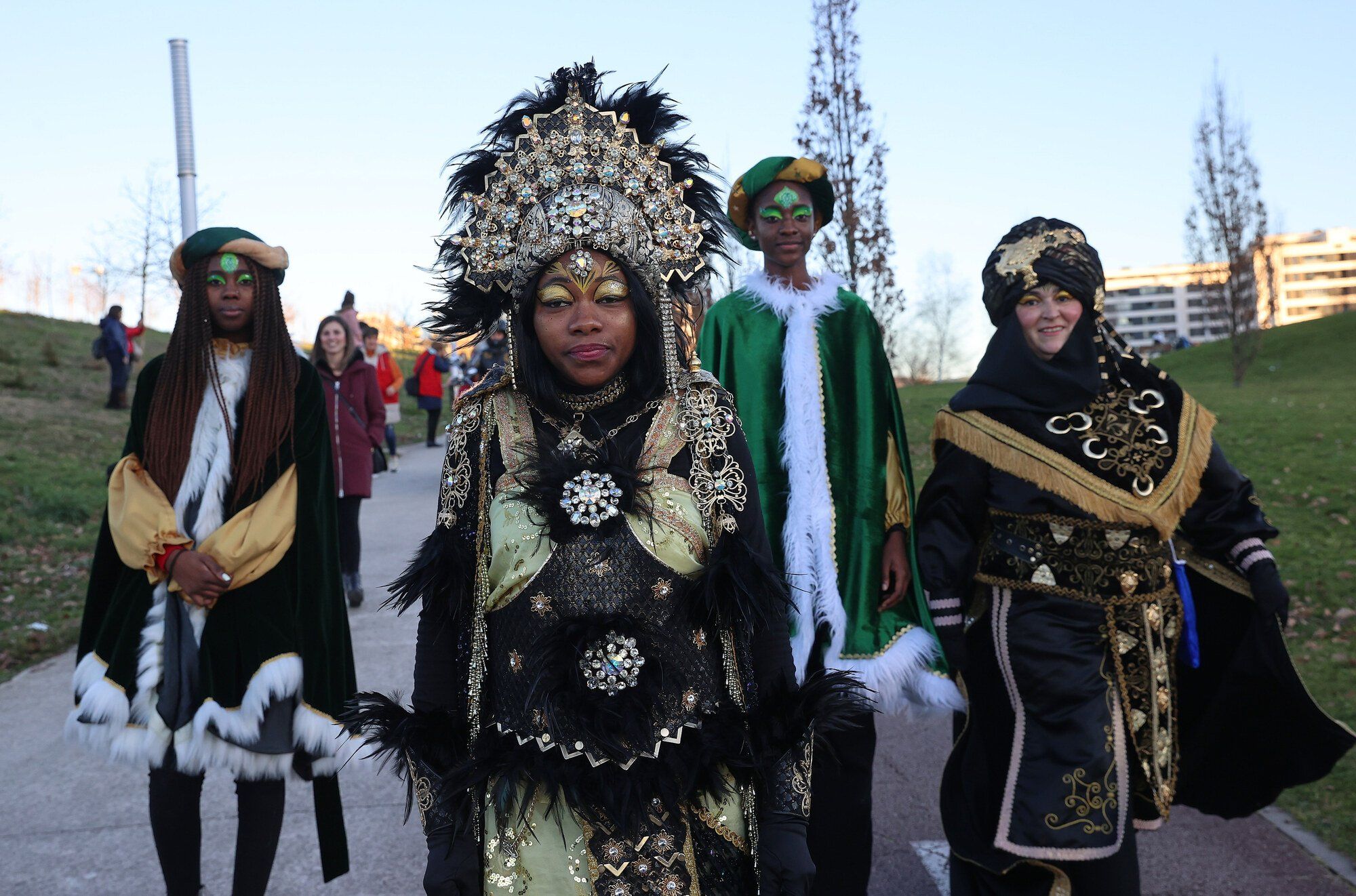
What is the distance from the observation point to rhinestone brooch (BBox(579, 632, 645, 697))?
6.75ft

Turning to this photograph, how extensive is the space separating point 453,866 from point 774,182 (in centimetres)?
275

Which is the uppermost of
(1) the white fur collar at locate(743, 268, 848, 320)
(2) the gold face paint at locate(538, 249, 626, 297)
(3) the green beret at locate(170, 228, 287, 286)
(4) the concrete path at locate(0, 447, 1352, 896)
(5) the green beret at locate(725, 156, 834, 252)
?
(5) the green beret at locate(725, 156, 834, 252)

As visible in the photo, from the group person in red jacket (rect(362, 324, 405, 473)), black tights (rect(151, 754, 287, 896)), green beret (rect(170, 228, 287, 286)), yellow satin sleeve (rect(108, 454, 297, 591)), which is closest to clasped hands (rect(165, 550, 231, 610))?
yellow satin sleeve (rect(108, 454, 297, 591))

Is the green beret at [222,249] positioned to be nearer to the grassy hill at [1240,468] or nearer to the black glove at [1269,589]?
the black glove at [1269,589]

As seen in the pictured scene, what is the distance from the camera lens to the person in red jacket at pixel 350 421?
306 inches

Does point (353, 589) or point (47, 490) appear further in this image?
point (47, 490)

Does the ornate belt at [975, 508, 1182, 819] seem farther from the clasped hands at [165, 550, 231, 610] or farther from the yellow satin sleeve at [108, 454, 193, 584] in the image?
the yellow satin sleeve at [108, 454, 193, 584]

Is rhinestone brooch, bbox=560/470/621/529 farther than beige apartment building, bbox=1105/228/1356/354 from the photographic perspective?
No

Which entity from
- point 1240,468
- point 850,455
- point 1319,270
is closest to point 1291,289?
point 1319,270

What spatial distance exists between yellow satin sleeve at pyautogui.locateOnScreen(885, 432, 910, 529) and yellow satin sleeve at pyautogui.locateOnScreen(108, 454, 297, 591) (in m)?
2.06

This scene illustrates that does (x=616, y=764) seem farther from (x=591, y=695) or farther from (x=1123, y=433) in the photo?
(x=1123, y=433)

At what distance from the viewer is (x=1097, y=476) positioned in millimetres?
3441

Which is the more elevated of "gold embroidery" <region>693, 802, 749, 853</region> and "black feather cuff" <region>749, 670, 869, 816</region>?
"black feather cuff" <region>749, 670, 869, 816</region>

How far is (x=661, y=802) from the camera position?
2.09 m
